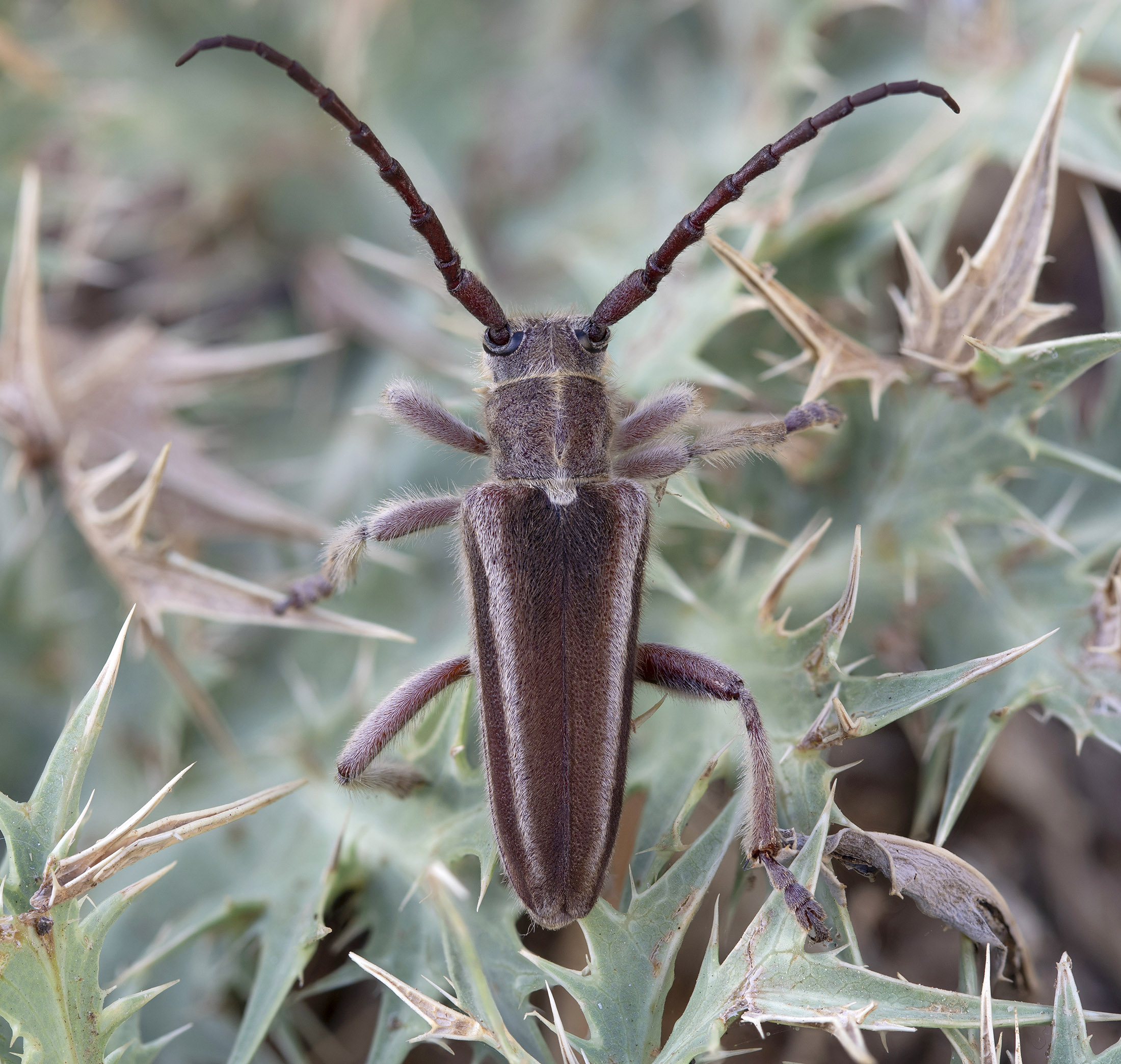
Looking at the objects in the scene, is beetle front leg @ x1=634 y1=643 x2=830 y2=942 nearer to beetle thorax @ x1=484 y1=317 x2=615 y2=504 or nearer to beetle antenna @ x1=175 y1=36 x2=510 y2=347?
beetle thorax @ x1=484 y1=317 x2=615 y2=504

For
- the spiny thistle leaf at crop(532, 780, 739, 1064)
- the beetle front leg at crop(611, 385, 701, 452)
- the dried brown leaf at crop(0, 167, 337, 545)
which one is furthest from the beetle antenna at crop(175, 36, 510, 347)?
the spiny thistle leaf at crop(532, 780, 739, 1064)

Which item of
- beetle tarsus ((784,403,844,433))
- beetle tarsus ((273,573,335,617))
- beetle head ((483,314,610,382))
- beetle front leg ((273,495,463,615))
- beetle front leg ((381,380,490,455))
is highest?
beetle head ((483,314,610,382))

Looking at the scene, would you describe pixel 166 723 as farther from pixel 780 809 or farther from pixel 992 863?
pixel 992 863

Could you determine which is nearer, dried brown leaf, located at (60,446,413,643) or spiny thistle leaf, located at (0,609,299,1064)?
spiny thistle leaf, located at (0,609,299,1064)

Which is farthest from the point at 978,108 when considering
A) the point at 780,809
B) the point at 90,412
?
the point at 90,412

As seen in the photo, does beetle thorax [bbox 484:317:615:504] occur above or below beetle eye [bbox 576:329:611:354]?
below

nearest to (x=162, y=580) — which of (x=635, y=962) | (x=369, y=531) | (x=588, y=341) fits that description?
(x=369, y=531)
